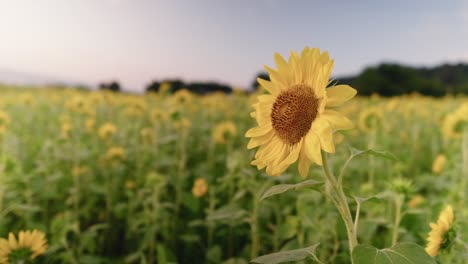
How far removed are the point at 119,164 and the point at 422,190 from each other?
6.95 ft

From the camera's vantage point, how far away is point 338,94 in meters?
0.78

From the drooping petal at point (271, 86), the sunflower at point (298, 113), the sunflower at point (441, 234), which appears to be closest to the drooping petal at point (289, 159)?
the sunflower at point (298, 113)

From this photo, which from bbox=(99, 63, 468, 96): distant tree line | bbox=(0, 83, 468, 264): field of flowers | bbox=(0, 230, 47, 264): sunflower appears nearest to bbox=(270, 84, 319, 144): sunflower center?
bbox=(0, 83, 468, 264): field of flowers

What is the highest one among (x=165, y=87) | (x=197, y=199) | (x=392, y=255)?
(x=165, y=87)

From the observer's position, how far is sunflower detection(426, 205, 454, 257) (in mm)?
956

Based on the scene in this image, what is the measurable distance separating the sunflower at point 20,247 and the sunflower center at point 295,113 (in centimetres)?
82

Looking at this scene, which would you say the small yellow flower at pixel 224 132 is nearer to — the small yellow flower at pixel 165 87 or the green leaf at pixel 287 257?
the green leaf at pixel 287 257

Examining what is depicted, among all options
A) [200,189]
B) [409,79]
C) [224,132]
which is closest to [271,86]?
[200,189]

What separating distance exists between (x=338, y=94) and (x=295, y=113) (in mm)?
88

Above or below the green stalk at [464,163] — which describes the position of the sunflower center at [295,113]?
above

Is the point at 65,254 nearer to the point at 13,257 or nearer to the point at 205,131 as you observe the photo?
the point at 13,257

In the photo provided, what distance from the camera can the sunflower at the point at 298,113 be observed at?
0.76m

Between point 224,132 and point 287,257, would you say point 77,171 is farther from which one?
point 287,257

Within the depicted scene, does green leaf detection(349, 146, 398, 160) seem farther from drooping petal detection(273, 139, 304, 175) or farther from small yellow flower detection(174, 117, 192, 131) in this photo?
small yellow flower detection(174, 117, 192, 131)
